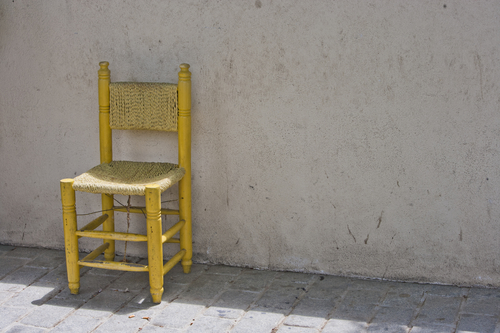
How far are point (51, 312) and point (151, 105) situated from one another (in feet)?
3.84

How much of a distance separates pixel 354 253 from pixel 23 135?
6.98ft

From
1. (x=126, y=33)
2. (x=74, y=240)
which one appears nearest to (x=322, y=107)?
(x=126, y=33)

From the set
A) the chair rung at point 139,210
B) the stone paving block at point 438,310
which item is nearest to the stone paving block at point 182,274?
the chair rung at point 139,210

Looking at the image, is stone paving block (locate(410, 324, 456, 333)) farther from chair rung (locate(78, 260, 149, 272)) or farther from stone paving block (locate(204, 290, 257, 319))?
chair rung (locate(78, 260, 149, 272))

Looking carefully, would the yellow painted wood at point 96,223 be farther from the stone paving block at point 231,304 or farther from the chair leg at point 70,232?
the stone paving block at point 231,304

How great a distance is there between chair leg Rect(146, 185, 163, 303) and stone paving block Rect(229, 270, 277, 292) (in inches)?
16.5

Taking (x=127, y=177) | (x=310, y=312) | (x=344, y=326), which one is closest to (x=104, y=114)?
(x=127, y=177)

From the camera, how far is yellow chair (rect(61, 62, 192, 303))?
279cm

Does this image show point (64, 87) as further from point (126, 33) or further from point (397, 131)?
point (397, 131)

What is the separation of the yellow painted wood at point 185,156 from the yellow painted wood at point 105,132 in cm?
41

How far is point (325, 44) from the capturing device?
2.91 metres

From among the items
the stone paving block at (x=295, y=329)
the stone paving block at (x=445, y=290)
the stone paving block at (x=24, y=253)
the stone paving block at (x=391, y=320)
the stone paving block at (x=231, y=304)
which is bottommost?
the stone paving block at (x=24, y=253)

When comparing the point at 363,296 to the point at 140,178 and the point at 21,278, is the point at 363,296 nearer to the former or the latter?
the point at 140,178

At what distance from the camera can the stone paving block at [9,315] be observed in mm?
2625
